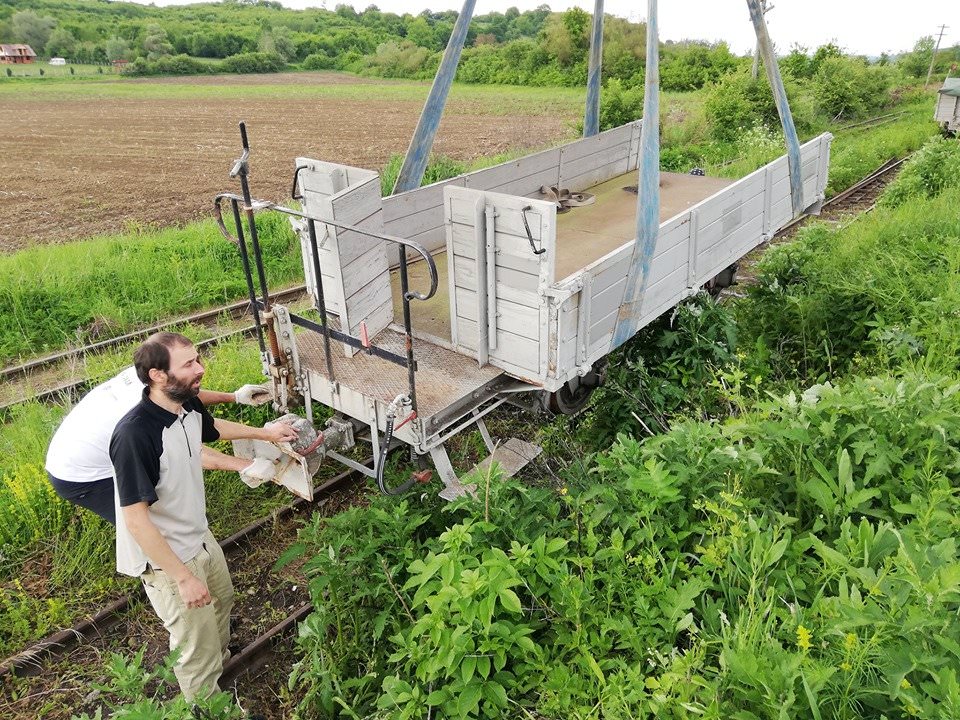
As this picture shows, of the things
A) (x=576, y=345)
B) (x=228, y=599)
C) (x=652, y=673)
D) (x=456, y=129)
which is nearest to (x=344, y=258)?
(x=576, y=345)

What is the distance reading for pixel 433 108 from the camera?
22.7ft

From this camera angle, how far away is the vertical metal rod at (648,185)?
16.5ft

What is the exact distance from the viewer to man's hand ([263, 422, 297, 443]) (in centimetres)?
437

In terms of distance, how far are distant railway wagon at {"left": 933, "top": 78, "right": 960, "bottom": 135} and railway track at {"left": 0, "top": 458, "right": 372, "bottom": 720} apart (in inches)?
892

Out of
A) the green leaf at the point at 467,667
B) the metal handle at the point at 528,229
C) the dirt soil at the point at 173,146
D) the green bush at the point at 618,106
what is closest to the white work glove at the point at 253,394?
the metal handle at the point at 528,229

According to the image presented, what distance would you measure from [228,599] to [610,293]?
345cm

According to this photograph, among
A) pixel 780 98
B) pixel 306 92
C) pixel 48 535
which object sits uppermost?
pixel 780 98

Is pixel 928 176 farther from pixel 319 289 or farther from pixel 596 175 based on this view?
pixel 319 289

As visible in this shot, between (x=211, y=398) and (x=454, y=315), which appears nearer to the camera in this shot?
(x=211, y=398)

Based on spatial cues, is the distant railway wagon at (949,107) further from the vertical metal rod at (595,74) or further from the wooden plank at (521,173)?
the wooden plank at (521,173)

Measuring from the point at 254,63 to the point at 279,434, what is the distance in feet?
226

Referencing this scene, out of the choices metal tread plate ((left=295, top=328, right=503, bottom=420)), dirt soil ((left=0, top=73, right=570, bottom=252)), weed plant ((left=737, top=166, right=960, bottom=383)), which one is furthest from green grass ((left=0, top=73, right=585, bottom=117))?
metal tread plate ((left=295, top=328, right=503, bottom=420))

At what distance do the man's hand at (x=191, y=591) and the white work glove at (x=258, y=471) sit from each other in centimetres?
89

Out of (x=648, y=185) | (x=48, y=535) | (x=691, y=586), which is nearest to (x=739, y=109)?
(x=648, y=185)
